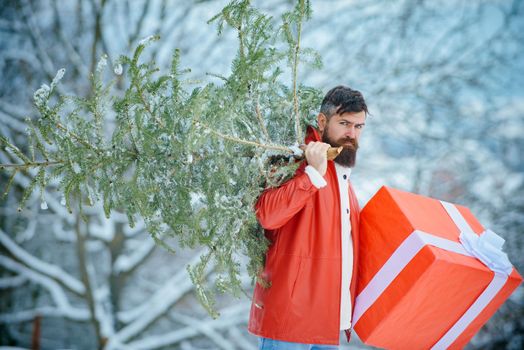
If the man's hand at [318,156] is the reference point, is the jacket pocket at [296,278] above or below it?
below

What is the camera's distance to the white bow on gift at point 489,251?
1.70 metres

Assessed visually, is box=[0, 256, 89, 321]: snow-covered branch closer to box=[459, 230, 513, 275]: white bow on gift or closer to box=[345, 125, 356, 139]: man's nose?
box=[345, 125, 356, 139]: man's nose

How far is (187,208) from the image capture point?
5.15 ft

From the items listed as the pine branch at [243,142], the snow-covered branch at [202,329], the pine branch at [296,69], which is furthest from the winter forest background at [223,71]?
the pine branch at [243,142]

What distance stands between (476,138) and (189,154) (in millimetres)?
3946

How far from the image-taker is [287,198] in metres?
1.58

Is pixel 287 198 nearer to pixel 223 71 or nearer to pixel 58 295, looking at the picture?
pixel 223 71

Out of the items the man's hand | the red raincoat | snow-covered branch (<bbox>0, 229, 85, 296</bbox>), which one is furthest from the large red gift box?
snow-covered branch (<bbox>0, 229, 85, 296</bbox>)

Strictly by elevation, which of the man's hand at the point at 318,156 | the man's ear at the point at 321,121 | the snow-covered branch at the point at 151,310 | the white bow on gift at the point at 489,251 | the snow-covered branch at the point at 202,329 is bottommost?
the snow-covered branch at the point at 202,329

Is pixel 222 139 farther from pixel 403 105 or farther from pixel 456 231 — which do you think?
pixel 403 105

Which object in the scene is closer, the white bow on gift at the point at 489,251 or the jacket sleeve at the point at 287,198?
the jacket sleeve at the point at 287,198

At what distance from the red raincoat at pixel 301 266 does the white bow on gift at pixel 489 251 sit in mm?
421

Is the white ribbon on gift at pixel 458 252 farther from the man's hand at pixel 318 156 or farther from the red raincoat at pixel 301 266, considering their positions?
the man's hand at pixel 318 156

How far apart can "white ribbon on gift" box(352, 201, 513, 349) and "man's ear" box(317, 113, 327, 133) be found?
486 mm
